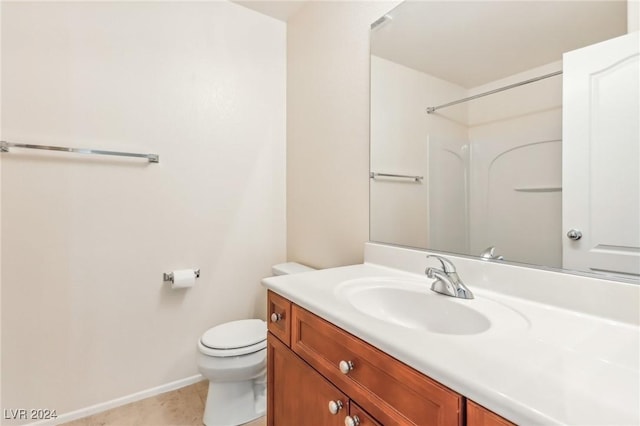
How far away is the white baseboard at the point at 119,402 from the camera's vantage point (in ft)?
4.92

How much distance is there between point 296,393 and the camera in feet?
3.14

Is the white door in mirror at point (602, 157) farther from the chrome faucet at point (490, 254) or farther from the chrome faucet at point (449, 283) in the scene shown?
the chrome faucet at point (449, 283)

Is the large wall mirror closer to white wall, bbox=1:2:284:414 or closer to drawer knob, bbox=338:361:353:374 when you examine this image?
drawer knob, bbox=338:361:353:374

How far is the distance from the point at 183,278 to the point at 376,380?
4.50ft

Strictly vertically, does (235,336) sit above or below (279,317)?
below

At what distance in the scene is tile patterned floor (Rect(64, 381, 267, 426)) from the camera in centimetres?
151

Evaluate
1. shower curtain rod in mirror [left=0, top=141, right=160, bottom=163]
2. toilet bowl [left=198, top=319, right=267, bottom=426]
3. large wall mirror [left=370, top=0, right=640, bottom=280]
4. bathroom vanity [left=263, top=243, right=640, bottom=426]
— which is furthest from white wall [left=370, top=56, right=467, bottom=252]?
shower curtain rod in mirror [left=0, top=141, right=160, bottom=163]

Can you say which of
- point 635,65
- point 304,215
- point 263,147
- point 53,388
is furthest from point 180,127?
point 635,65

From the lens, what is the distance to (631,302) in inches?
27.7

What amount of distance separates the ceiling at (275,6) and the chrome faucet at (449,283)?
1.82 m

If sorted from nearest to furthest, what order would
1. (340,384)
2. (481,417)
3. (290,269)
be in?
1. (481,417)
2. (340,384)
3. (290,269)

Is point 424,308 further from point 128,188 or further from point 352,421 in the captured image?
point 128,188

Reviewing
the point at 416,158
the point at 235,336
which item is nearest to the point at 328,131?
the point at 416,158

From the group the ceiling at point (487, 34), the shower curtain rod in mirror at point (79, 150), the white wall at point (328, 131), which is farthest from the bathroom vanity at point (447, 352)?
the shower curtain rod in mirror at point (79, 150)
